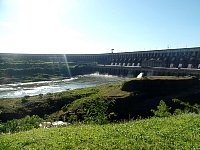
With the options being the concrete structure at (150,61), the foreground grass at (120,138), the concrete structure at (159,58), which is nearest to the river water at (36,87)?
the concrete structure at (150,61)

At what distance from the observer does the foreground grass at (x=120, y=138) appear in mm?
12781

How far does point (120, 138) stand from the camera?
45.3ft

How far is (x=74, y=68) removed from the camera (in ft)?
492

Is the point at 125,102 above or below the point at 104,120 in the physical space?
below

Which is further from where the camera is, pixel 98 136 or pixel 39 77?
pixel 39 77

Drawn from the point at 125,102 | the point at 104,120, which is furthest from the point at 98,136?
the point at 125,102

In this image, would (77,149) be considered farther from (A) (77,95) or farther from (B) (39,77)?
(B) (39,77)

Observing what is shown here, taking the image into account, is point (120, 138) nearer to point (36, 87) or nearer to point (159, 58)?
point (36, 87)

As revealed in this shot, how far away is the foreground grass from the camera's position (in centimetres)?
1278

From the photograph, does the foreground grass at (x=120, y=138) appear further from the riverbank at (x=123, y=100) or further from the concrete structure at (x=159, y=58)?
→ the concrete structure at (x=159, y=58)

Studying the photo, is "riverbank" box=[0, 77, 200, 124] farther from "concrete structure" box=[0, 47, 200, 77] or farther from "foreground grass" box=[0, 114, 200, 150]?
"concrete structure" box=[0, 47, 200, 77]

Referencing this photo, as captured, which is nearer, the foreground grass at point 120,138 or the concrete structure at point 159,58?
the foreground grass at point 120,138

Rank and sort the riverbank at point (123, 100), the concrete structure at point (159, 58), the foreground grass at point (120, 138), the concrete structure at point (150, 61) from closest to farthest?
the foreground grass at point (120, 138), the riverbank at point (123, 100), the concrete structure at point (150, 61), the concrete structure at point (159, 58)

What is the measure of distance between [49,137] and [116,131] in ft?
10.3
